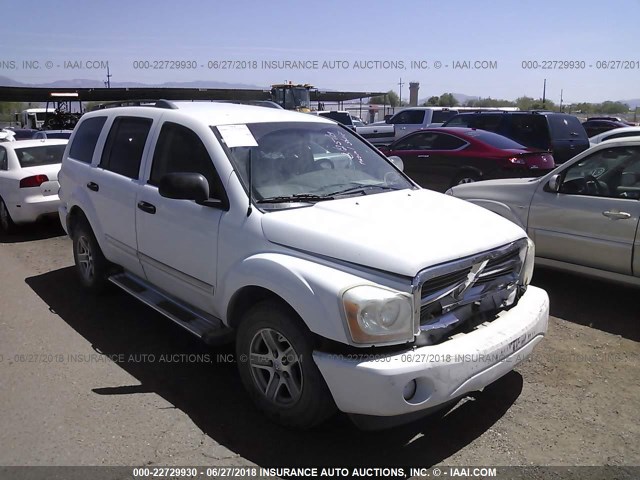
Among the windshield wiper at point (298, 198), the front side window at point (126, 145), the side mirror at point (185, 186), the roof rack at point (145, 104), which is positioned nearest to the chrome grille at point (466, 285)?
the windshield wiper at point (298, 198)

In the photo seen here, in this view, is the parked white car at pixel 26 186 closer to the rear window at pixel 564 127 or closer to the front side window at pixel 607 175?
the front side window at pixel 607 175

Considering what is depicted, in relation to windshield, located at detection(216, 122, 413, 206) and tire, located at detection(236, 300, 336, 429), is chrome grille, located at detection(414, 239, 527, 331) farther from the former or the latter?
windshield, located at detection(216, 122, 413, 206)

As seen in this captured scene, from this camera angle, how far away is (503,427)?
11.3 feet

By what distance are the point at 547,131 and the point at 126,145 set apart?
918cm

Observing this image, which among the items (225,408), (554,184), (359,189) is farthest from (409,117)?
(225,408)

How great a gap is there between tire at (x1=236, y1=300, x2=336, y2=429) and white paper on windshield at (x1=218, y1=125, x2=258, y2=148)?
1188 millimetres

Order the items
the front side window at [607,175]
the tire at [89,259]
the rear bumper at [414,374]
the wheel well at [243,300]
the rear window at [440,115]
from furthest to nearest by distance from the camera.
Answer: the rear window at [440,115] < the tire at [89,259] < the front side window at [607,175] < the wheel well at [243,300] < the rear bumper at [414,374]

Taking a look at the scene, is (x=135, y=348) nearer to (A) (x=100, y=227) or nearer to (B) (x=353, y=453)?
(A) (x=100, y=227)

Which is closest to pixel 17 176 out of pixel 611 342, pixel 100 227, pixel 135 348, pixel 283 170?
pixel 100 227

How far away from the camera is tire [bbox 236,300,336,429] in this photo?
3.08 metres

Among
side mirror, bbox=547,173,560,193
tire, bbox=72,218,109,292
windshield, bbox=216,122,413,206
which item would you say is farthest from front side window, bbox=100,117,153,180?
side mirror, bbox=547,173,560,193

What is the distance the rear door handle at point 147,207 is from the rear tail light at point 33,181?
5.03 meters

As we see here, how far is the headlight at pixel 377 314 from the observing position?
2832 millimetres

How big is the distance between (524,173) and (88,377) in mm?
7582
